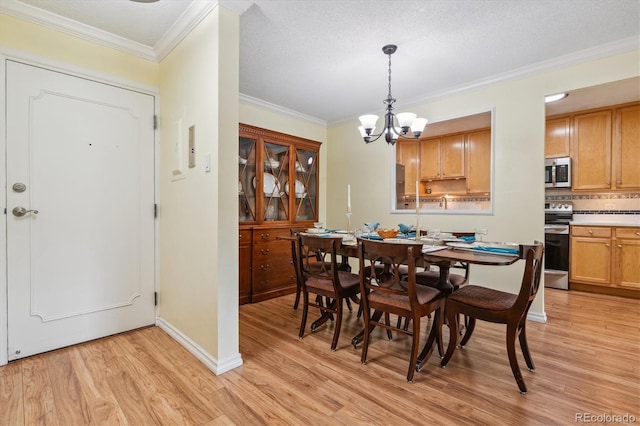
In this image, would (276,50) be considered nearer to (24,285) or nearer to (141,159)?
(141,159)

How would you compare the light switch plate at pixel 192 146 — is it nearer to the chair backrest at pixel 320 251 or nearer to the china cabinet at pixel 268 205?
the chair backrest at pixel 320 251

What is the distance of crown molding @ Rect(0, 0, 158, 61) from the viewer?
6.46 feet

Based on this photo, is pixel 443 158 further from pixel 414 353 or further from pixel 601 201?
pixel 414 353

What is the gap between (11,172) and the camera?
2.01m

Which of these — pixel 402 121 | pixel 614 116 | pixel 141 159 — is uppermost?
pixel 614 116

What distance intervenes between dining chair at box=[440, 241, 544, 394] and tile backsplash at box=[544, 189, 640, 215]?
315 cm

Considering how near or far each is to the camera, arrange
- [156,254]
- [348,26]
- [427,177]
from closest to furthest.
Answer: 1. [348,26]
2. [156,254]
3. [427,177]

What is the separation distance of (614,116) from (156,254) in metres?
5.44

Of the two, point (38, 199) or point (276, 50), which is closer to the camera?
point (38, 199)

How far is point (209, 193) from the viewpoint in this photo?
6.38ft

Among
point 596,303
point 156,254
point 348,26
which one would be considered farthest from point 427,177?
point 156,254

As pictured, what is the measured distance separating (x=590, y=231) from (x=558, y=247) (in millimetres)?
392

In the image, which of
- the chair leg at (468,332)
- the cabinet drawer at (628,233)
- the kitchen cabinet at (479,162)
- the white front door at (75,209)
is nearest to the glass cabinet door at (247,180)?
the white front door at (75,209)

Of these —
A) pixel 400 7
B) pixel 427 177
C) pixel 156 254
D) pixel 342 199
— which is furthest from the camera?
pixel 427 177
